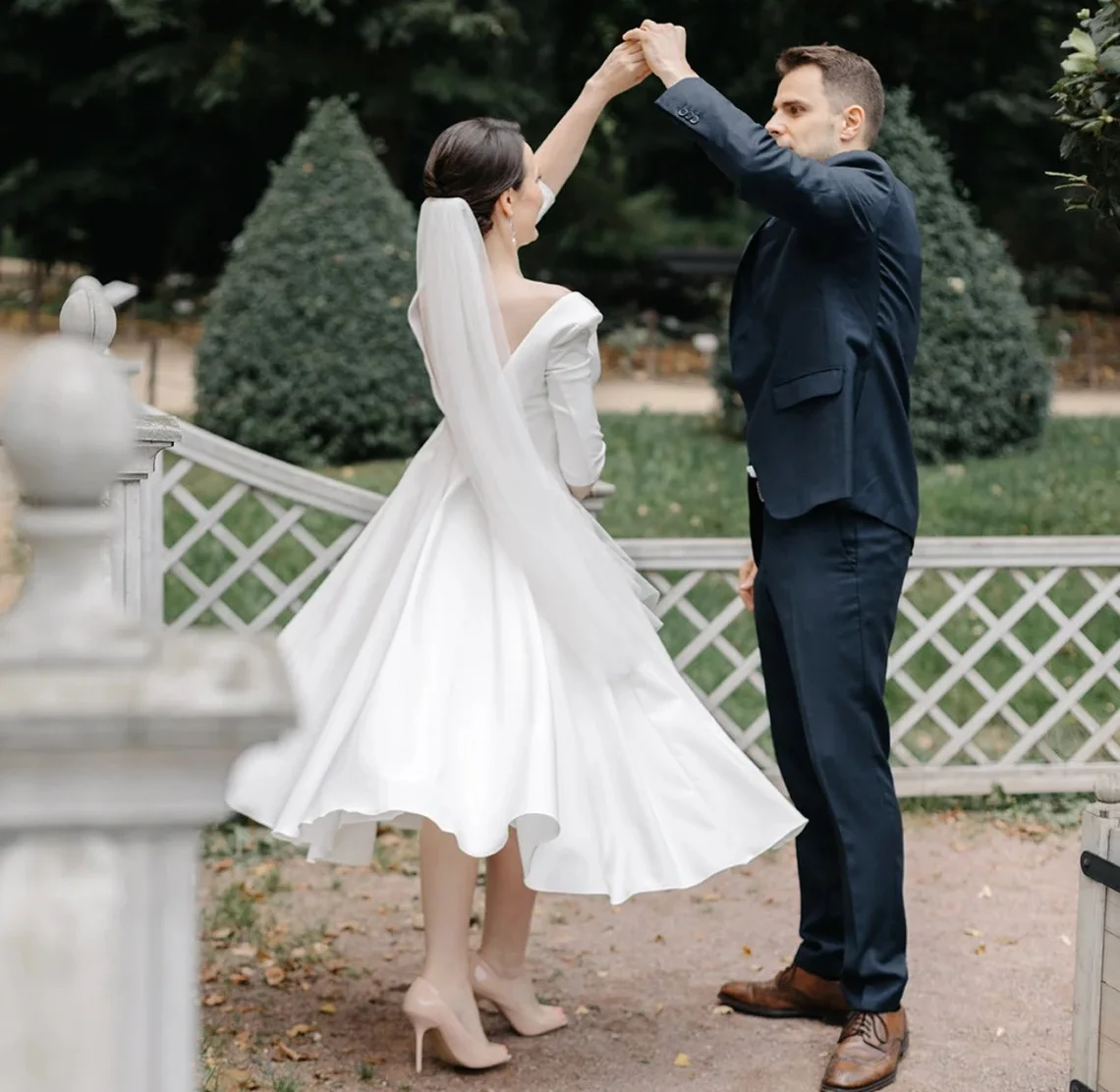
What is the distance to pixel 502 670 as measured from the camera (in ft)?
11.2

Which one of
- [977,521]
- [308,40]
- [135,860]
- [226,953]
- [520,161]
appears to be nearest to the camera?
[135,860]

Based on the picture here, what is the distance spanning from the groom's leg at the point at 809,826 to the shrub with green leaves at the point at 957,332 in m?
7.37

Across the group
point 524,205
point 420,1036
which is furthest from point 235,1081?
point 524,205

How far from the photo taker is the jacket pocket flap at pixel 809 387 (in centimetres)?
349

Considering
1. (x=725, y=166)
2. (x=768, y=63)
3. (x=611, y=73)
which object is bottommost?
(x=725, y=166)

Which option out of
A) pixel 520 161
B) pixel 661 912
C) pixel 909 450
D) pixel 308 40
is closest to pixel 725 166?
pixel 520 161

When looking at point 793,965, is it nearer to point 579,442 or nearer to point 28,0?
point 579,442

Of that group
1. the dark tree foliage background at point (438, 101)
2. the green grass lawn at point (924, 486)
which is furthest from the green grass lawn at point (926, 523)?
the dark tree foliage background at point (438, 101)

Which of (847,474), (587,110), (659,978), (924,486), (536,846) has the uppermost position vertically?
(587,110)

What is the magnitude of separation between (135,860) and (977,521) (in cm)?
841

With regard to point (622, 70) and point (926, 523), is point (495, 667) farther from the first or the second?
point (926, 523)

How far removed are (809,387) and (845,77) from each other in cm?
66

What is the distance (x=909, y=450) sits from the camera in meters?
3.61

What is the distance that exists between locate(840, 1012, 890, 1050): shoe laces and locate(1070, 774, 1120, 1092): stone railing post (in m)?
0.51
